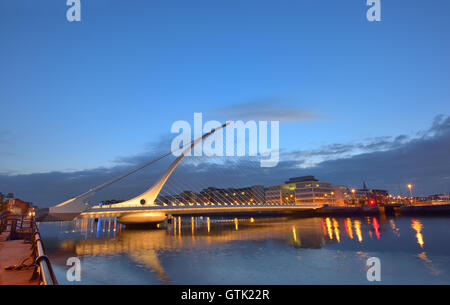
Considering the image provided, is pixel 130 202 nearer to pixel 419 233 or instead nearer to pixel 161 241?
pixel 161 241

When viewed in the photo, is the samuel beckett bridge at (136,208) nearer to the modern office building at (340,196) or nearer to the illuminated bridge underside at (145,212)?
the illuminated bridge underside at (145,212)

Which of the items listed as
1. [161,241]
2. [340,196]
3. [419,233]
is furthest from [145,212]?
[340,196]

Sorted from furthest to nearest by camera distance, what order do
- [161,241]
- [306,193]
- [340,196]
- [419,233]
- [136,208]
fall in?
[340,196] < [306,193] < [136,208] < [419,233] < [161,241]

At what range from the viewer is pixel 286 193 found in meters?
123

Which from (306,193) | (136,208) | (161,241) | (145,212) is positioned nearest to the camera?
(161,241)

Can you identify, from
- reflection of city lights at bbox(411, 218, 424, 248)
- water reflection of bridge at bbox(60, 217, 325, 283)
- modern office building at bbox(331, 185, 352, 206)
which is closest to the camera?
water reflection of bridge at bbox(60, 217, 325, 283)

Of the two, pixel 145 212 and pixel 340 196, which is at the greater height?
pixel 145 212

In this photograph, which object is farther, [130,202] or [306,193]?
[306,193]

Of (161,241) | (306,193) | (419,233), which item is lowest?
(306,193)

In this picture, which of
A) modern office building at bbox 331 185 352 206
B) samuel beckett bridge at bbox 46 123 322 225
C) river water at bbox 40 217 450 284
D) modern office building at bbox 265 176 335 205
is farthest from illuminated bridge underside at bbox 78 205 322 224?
modern office building at bbox 331 185 352 206

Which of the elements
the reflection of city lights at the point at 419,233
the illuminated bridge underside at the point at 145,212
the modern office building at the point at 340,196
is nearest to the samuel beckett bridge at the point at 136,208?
the illuminated bridge underside at the point at 145,212

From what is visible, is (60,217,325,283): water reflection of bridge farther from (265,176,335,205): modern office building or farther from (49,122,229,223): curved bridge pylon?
(265,176,335,205): modern office building
